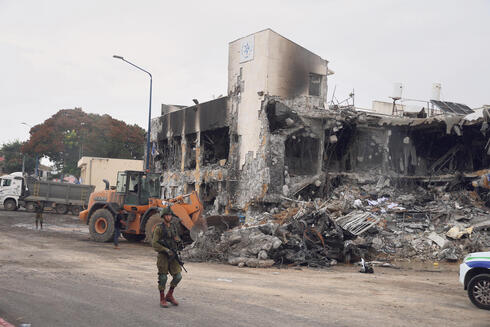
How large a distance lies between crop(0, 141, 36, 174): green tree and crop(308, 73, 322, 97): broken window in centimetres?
5023

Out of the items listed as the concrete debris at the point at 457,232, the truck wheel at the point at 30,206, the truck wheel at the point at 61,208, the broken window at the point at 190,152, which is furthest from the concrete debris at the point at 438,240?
the truck wheel at the point at 30,206

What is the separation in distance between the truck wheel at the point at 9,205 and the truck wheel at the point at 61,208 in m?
2.94

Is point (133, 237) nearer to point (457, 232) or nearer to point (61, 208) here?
point (457, 232)

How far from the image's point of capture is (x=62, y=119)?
185ft

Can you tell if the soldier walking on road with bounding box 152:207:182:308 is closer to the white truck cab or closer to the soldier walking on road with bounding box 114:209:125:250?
the soldier walking on road with bounding box 114:209:125:250

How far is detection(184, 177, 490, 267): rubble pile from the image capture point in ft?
49.3

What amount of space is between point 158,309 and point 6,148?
2800 inches

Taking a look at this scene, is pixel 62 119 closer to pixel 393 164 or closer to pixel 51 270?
pixel 393 164

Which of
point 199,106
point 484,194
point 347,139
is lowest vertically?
point 484,194

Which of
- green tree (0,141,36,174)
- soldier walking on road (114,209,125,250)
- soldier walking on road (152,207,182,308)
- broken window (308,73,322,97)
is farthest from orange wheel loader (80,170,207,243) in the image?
green tree (0,141,36,174)

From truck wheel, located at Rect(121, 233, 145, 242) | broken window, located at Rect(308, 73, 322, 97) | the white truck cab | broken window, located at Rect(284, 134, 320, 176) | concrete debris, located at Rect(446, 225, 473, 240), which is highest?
broken window, located at Rect(308, 73, 322, 97)

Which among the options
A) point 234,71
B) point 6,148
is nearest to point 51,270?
point 234,71

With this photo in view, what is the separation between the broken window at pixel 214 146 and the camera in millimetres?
28266

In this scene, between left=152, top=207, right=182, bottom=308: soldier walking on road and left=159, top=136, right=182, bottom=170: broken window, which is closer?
left=152, top=207, right=182, bottom=308: soldier walking on road
